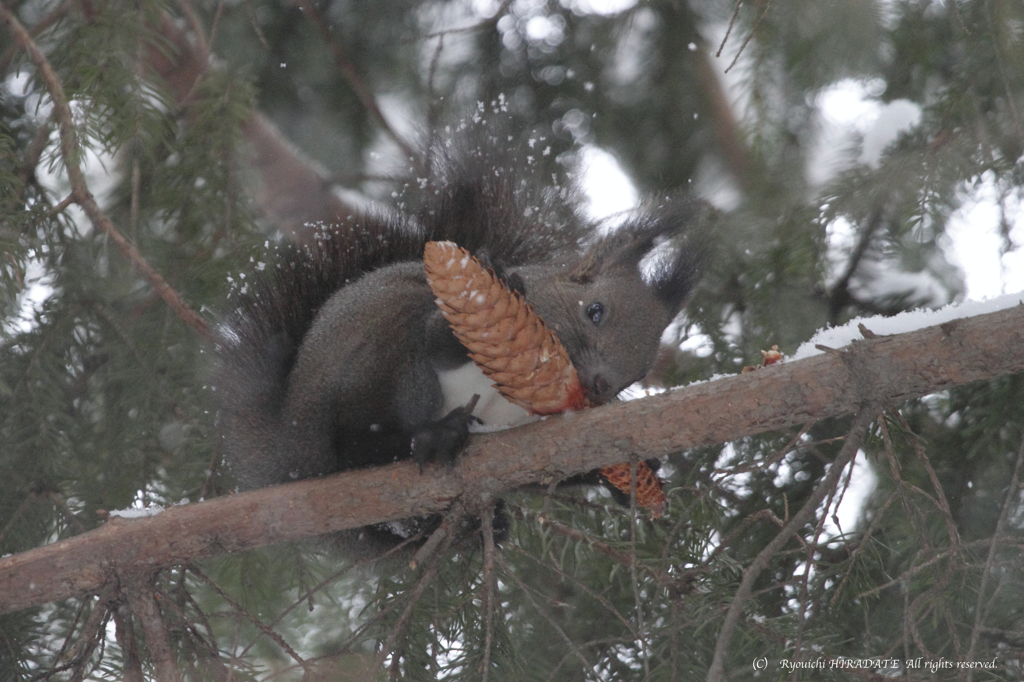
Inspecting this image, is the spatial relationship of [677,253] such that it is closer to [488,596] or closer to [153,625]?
[488,596]

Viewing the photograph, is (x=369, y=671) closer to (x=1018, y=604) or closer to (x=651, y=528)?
(x=651, y=528)

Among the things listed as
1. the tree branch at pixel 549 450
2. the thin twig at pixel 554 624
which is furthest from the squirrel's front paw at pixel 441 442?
the thin twig at pixel 554 624

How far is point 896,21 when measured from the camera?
1.82 metres

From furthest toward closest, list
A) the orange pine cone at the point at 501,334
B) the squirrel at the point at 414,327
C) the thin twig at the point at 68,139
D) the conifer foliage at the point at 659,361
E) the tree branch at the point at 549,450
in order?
the squirrel at the point at 414,327, the thin twig at the point at 68,139, the conifer foliage at the point at 659,361, the orange pine cone at the point at 501,334, the tree branch at the point at 549,450

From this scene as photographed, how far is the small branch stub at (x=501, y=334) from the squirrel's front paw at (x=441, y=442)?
0.23 feet

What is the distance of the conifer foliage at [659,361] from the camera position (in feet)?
4.19

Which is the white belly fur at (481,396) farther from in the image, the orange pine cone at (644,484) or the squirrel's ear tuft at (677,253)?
the squirrel's ear tuft at (677,253)

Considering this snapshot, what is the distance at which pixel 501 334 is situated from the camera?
120 cm

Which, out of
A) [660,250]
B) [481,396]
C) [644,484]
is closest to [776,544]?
[644,484]

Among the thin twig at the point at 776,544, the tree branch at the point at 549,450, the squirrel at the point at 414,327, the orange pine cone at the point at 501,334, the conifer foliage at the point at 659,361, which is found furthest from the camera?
the squirrel at the point at 414,327

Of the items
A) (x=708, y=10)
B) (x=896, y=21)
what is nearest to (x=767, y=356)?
(x=896, y=21)

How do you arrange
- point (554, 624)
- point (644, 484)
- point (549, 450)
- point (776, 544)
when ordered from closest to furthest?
point (776, 544) < point (554, 624) < point (549, 450) < point (644, 484)

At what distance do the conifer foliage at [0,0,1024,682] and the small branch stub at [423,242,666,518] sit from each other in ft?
0.27

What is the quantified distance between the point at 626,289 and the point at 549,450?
0.52 meters
